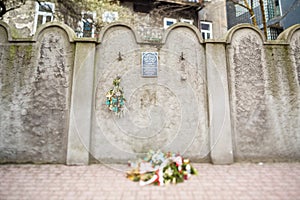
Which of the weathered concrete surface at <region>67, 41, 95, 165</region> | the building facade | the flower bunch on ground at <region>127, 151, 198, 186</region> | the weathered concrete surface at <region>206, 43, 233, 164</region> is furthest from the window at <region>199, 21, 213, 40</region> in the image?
the flower bunch on ground at <region>127, 151, 198, 186</region>

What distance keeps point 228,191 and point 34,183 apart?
9.47 ft

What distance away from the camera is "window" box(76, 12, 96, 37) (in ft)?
23.8

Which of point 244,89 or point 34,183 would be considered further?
point 244,89

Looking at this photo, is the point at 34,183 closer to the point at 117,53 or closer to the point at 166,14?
the point at 117,53

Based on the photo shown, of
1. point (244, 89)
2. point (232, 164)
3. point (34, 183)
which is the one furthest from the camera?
point (244, 89)

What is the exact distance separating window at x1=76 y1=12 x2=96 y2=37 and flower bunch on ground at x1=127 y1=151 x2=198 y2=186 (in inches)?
244

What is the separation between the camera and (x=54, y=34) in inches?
152

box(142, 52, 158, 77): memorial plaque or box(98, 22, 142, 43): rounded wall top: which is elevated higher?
box(98, 22, 142, 43): rounded wall top

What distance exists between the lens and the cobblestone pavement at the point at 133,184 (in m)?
2.47

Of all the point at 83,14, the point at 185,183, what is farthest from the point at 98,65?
the point at 83,14

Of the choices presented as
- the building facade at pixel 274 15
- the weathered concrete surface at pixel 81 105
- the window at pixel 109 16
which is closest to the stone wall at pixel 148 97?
the weathered concrete surface at pixel 81 105

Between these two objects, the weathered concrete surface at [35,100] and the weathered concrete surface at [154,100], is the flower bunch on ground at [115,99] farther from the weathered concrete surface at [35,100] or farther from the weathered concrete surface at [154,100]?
the weathered concrete surface at [35,100]

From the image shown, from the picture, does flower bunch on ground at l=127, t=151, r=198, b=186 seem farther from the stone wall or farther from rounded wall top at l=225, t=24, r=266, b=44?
rounded wall top at l=225, t=24, r=266, b=44

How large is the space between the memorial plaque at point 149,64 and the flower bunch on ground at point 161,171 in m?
1.64
